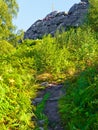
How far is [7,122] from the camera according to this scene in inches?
484

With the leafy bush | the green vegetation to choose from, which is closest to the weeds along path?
the green vegetation

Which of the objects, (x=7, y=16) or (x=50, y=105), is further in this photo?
(x=7, y=16)

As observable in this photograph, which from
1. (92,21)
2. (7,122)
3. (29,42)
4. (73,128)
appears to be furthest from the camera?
(29,42)

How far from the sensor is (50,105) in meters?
14.3

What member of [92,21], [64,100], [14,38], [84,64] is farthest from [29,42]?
[64,100]

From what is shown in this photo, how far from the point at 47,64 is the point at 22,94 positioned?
502cm

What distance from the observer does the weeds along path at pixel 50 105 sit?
1255 centimetres

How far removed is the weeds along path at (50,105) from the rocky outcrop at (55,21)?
25694 mm

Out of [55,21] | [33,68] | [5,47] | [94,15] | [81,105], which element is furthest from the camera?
[55,21]

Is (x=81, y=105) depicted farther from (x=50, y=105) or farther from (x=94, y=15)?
(x=94, y=15)

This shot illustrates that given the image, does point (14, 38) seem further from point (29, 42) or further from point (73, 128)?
point (73, 128)

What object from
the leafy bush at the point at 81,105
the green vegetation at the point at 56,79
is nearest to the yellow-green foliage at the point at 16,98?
the green vegetation at the point at 56,79

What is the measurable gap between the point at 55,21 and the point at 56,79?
29108 mm

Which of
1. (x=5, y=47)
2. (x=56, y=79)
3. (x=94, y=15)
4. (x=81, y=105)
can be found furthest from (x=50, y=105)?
(x=94, y=15)
